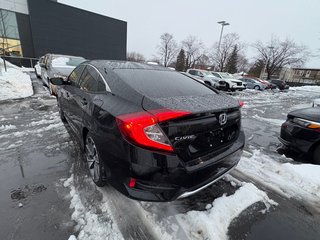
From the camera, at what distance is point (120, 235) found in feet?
6.09

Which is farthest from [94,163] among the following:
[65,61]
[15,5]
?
[15,5]

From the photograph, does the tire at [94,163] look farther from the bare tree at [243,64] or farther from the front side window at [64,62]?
the bare tree at [243,64]

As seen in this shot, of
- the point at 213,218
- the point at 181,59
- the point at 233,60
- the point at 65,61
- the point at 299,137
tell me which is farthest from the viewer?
the point at 181,59

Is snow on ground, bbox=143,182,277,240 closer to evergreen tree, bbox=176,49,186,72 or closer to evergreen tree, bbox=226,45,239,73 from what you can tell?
evergreen tree, bbox=226,45,239,73

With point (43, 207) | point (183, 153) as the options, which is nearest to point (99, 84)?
point (183, 153)

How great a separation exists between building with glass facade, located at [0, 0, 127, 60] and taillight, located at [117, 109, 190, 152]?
25.4m

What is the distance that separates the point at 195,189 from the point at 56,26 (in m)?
32.8

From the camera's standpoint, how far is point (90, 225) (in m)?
1.94

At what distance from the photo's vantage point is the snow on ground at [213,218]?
191 cm

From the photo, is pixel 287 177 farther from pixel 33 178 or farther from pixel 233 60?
pixel 233 60

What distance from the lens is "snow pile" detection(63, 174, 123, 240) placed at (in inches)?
72.0

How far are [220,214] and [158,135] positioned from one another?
133cm

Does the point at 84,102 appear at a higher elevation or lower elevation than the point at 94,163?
higher

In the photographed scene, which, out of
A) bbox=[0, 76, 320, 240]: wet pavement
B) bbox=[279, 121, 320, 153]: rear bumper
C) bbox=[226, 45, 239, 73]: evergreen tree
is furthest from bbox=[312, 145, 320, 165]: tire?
bbox=[226, 45, 239, 73]: evergreen tree
